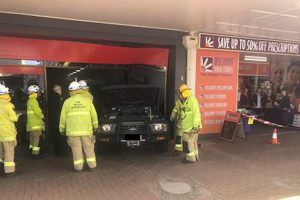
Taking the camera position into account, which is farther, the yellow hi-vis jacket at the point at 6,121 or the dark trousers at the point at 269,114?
the dark trousers at the point at 269,114

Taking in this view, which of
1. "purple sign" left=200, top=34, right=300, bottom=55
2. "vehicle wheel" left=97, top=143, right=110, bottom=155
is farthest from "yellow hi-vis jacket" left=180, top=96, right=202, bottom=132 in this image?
"purple sign" left=200, top=34, right=300, bottom=55

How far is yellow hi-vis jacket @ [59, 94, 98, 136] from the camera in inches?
263

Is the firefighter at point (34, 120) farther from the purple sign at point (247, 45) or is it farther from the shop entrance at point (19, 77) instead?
the purple sign at point (247, 45)

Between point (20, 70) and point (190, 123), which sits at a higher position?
point (20, 70)

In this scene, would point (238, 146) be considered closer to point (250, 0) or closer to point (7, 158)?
point (250, 0)

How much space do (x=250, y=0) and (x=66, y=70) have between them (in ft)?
17.1

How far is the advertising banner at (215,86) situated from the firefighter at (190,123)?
8.21 ft

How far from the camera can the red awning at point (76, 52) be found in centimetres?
768

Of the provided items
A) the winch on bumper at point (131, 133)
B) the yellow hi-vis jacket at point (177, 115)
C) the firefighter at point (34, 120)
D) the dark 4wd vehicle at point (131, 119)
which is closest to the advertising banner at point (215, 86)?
the yellow hi-vis jacket at point (177, 115)

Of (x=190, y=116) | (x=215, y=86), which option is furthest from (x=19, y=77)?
(x=215, y=86)

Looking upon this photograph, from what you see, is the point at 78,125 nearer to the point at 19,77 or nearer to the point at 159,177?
the point at 159,177

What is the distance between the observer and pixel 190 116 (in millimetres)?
7562

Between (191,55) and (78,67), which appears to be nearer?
(78,67)

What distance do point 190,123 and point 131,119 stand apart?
1.41 m
